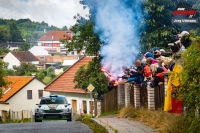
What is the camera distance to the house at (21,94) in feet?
228

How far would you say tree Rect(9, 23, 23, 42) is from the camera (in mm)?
181850

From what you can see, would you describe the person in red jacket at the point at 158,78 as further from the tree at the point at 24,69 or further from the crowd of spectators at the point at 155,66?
the tree at the point at 24,69

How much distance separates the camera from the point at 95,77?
35.3 m

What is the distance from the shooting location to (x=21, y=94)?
71.4 m

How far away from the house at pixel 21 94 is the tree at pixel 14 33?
108149mm

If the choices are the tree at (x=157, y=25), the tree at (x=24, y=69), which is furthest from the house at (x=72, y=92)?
the tree at (x=24, y=69)

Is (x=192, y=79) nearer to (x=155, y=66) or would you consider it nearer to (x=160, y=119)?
(x=160, y=119)

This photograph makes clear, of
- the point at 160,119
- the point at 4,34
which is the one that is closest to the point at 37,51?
the point at 4,34

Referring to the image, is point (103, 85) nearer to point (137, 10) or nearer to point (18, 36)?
point (137, 10)

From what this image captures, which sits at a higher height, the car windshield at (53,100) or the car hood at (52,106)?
the car windshield at (53,100)

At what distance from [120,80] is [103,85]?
1091cm

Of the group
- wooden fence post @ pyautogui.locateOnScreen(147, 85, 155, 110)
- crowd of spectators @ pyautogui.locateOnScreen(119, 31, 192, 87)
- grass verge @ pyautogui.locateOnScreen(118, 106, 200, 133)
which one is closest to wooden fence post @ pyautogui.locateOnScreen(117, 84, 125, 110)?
grass verge @ pyautogui.locateOnScreen(118, 106, 200, 133)

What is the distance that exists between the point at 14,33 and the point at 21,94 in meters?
120

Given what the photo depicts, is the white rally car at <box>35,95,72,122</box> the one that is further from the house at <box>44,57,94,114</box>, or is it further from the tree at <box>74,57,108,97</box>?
the house at <box>44,57,94,114</box>
